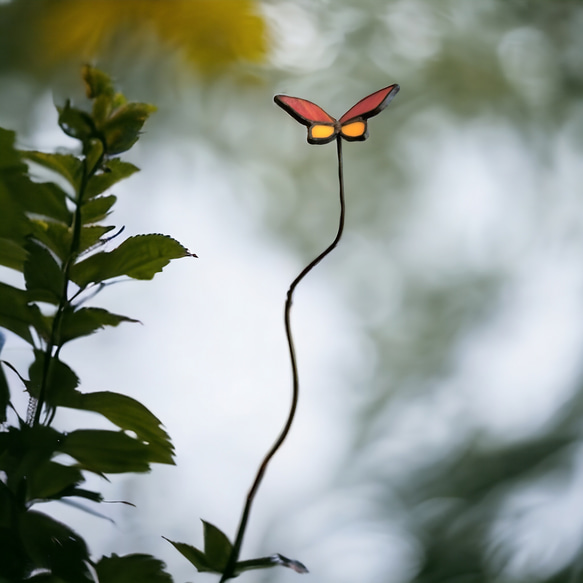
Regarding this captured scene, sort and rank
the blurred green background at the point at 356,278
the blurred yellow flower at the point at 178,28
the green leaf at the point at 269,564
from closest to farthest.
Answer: the green leaf at the point at 269,564
the blurred green background at the point at 356,278
the blurred yellow flower at the point at 178,28

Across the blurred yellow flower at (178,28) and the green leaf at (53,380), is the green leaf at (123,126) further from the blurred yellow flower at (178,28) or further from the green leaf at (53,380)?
the blurred yellow flower at (178,28)

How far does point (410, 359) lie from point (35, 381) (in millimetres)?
568

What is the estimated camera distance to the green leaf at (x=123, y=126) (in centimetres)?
50

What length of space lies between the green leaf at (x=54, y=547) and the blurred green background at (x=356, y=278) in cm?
26

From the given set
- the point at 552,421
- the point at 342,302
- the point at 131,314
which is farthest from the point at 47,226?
the point at 552,421

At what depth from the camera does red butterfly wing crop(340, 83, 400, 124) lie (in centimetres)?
53

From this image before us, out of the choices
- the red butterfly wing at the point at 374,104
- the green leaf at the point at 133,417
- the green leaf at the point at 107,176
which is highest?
the red butterfly wing at the point at 374,104

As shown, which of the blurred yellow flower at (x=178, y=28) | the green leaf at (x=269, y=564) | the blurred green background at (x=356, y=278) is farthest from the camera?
the blurred yellow flower at (x=178, y=28)

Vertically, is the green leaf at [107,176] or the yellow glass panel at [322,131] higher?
the yellow glass panel at [322,131]

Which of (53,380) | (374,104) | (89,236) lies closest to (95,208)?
(89,236)

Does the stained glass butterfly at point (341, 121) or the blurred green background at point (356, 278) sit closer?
the stained glass butterfly at point (341, 121)

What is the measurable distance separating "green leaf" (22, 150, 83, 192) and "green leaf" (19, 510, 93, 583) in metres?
0.28

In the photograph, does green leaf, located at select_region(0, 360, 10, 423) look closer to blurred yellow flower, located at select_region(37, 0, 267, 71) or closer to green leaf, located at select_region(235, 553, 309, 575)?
green leaf, located at select_region(235, 553, 309, 575)

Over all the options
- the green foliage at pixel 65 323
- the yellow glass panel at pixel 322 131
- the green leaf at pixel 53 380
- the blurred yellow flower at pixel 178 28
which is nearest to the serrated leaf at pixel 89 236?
the green foliage at pixel 65 323
